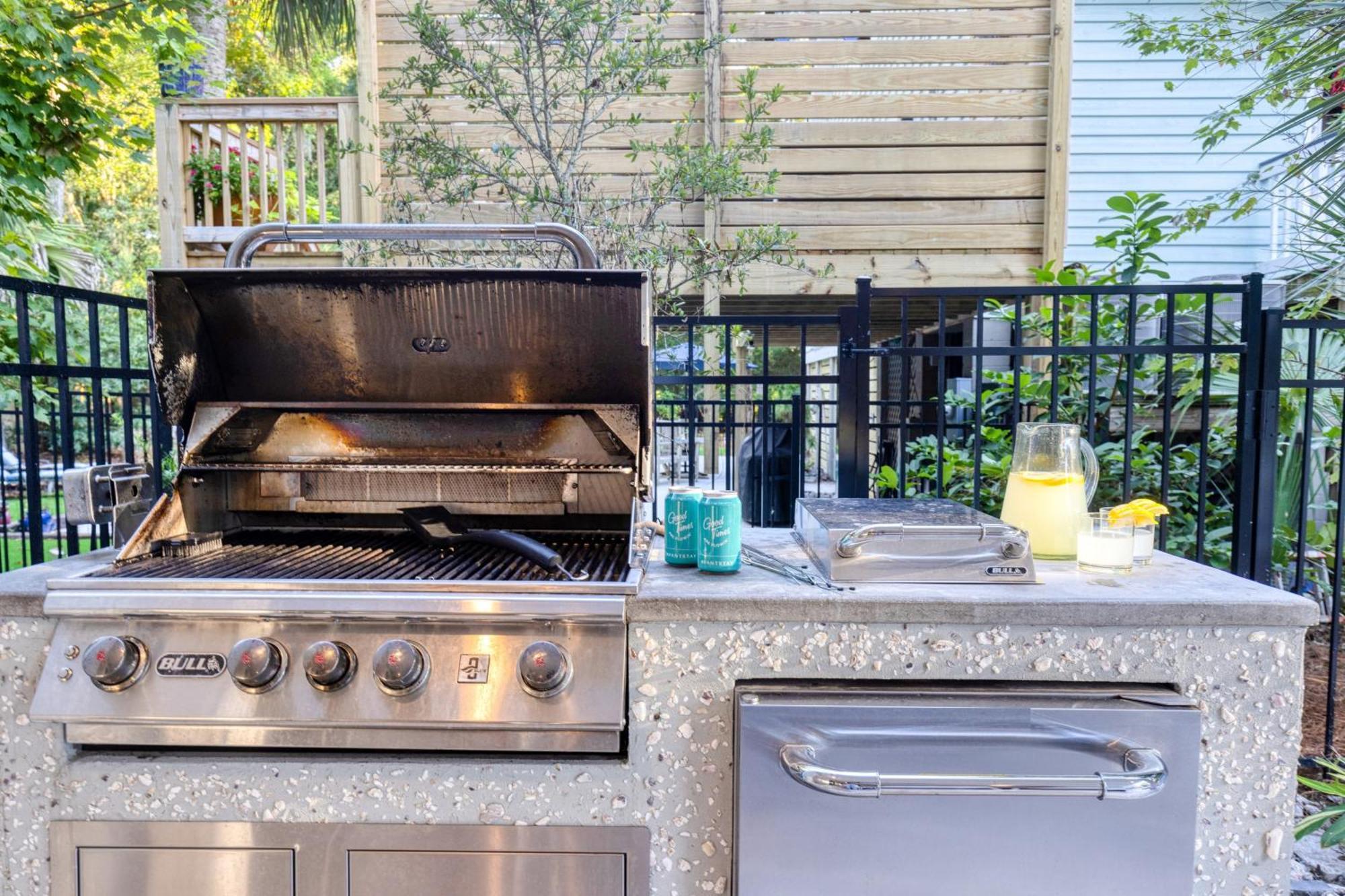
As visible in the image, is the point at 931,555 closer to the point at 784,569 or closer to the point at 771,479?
the point at 784,569

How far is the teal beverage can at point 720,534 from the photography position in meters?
1.63

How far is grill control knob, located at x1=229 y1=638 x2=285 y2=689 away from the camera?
138cm

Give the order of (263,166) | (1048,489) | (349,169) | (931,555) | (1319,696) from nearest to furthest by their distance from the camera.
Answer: (931,555) < (1048,489) < (1319,696) < (349,169) < (263,166)

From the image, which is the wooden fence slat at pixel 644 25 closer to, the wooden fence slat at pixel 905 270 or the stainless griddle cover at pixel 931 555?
the wooden fence slat at pixel 905 270

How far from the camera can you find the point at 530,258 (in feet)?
16.5

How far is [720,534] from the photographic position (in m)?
1.64

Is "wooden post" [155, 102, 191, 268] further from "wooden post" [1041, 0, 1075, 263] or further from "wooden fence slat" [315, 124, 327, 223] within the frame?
"wooden post" [1041, 0, 1075, 263]

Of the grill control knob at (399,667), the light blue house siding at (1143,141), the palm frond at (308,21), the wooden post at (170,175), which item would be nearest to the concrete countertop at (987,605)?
the grill control knob at (399,667)

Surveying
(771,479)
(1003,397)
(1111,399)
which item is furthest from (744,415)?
(1111,399)

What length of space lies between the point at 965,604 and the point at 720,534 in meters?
0.50

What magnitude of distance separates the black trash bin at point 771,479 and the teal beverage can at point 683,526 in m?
1.97

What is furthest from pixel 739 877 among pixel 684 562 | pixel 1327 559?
pixel 1327 559

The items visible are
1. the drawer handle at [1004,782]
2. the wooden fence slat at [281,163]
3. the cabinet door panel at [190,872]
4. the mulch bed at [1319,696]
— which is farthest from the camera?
the wooden fence slat at [281,163]

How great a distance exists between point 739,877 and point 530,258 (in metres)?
4.27
